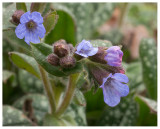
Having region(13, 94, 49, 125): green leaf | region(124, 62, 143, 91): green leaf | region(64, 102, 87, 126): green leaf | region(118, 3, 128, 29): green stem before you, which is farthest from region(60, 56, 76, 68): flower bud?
region(118, 3, 128, 29): green stem

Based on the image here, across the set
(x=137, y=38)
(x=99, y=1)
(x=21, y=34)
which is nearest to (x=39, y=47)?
(x=21, y=34)

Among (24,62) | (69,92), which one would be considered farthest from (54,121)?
(24,62)

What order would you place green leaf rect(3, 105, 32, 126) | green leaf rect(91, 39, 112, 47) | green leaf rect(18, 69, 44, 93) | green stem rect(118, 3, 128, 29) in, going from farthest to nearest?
green stem rect(118, 3, 128, 29) < green leaf rect(18, 69, 44, 93) < green leaf rect(3, 105, 32, 126) < green leaf rect(91, 39, 112, 47)

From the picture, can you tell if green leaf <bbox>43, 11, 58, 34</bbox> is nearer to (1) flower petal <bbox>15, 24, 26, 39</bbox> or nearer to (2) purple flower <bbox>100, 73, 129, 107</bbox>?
(1) flower petal <bbox>15, 24, 26, 39</bbox>

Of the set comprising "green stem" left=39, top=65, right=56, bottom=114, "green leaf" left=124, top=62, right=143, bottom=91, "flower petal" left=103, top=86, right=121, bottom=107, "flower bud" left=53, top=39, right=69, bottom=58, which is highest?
"flower bud" left=53, top=39, right=69, bottom=58

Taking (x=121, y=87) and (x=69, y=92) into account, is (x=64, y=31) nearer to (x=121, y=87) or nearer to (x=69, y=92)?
(x=69, y=92)
